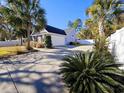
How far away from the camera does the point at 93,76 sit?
5.74 m

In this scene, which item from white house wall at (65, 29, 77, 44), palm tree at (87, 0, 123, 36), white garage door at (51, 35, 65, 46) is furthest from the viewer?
white house wall at (65, 29, 77, 44)

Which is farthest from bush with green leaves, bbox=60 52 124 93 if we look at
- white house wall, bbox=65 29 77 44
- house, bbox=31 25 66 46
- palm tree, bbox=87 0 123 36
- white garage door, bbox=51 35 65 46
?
white house wall, bbox=65 29 77 44

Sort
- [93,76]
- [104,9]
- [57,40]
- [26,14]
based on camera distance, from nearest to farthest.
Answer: [93,76], [104,9], [26,14], [57,40]

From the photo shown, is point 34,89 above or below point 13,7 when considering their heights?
below

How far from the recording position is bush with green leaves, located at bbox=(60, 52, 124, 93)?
5.41m

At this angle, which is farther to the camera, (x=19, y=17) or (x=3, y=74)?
(x=19, y=17)

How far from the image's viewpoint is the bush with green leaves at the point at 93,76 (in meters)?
5.41

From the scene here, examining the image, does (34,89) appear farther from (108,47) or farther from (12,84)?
(108,47)

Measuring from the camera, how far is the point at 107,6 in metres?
18.5

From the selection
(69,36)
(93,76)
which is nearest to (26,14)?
(93,76)

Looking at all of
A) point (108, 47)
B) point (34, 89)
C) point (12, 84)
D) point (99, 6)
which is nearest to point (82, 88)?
point (34, 89)

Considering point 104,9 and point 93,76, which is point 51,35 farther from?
point 93,76

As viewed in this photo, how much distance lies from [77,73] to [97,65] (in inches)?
31.1

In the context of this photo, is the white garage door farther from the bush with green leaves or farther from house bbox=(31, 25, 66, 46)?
the bush with green leaves
